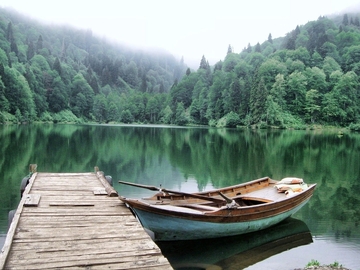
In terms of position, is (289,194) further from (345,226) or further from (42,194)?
(42,194)

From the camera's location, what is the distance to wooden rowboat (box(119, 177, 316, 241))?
10.8 metres

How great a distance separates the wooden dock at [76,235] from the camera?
6957mm

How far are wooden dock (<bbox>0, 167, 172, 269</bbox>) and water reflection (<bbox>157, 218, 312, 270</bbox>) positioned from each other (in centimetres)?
215

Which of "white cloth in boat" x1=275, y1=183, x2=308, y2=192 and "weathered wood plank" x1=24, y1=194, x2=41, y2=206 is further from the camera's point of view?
"white cloth in boat" x1=275, y1=183, x2=308, y2=192

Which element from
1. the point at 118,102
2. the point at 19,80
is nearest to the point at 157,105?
the point at 118,102

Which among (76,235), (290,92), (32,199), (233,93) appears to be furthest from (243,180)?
(233,93)

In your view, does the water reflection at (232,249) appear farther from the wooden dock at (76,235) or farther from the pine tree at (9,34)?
the pine tree at (9,34)

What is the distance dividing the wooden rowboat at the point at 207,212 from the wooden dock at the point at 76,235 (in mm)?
917

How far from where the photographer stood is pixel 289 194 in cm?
1495

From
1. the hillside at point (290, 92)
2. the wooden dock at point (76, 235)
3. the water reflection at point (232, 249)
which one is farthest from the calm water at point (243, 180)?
the hillside at point (290, 92)

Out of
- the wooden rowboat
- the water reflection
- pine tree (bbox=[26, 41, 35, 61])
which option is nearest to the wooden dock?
the wooden rowboat

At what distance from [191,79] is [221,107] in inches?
1487

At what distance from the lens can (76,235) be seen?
8.41 metres

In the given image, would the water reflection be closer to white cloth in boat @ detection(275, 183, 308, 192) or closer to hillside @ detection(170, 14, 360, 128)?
white cloth in boat @ detection(275, 183, 308, 192)
